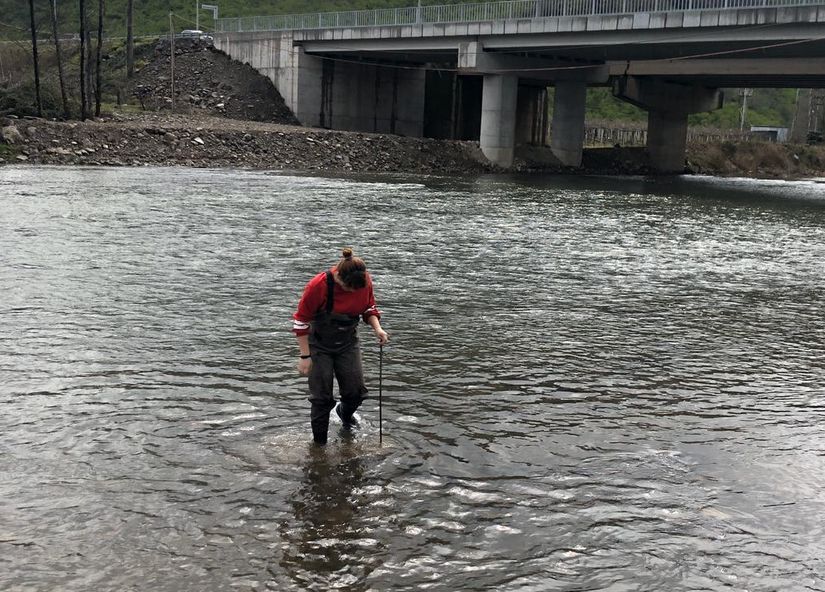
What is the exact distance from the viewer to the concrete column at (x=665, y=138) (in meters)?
80.4

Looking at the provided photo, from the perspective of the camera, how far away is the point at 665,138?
265 feet

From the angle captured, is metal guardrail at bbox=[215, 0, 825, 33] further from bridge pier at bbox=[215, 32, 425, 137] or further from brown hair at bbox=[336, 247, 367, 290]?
brown hair at bbox=[336, 247, 367, 290]

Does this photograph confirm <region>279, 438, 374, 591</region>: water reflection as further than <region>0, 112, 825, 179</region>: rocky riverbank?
No

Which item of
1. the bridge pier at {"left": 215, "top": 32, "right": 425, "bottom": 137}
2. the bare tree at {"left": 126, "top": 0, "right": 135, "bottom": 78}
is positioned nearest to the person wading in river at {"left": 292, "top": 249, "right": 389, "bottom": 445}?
the bridge pier at {"left": 215, "top": 32, "right": 425, "bottom": 137}

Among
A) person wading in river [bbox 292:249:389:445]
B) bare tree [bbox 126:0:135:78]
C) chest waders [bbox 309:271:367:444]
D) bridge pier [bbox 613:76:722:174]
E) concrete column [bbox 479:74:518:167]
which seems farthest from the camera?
bridge pier [bbox 613:76:722:174]

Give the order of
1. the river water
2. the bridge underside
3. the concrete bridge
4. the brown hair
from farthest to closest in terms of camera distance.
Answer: the bridge underside → the concrete bridge → the brown hair → the river water

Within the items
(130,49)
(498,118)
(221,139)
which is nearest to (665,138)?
(498,118)

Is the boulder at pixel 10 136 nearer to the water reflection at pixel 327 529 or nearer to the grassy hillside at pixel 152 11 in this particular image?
the water reflection at pixel 327 529

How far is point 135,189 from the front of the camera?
34.4m

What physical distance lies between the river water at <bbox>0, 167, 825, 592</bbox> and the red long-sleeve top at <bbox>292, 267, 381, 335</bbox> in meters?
1.26

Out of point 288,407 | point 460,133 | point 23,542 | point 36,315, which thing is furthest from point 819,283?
point 460,133

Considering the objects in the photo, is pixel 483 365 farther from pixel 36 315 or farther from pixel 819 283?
pixel 819 283

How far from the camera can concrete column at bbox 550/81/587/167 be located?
70125mm

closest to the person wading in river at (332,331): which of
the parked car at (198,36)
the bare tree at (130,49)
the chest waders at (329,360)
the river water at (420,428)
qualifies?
the chest waders at (329,360)
